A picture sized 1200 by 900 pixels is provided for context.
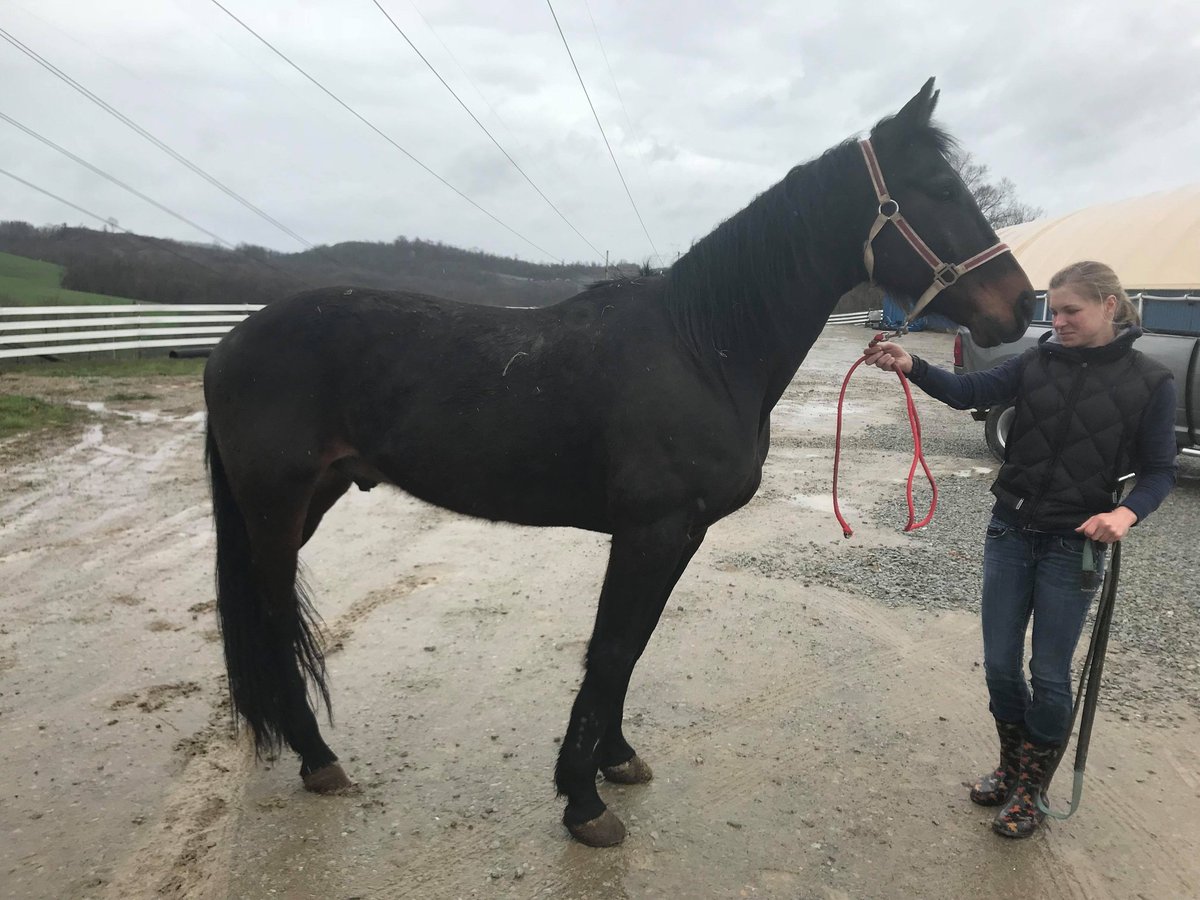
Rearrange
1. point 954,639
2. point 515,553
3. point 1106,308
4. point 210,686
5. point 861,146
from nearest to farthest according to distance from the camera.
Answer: point 1106,308, point 861,146, point 210,686, point 954,639, point 515,553

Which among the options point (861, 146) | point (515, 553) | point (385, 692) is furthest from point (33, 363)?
point (861, 146)

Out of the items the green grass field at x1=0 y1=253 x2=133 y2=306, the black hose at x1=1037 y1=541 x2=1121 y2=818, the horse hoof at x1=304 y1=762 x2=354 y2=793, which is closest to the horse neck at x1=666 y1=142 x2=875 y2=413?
the black hose at x1=1037 y1=541 x2=1121 y2=818

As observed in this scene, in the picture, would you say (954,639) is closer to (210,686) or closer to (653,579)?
(653,579)

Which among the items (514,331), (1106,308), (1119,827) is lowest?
(1119,827)

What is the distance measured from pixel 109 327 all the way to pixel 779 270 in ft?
55.8

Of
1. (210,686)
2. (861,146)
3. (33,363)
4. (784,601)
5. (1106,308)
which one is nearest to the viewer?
(1106,308)

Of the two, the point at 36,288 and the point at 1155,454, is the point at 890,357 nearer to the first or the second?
the point at 1155,454

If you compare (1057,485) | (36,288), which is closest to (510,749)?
(1057,485)

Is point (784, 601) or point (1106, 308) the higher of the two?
Answer: point (1106, 308)

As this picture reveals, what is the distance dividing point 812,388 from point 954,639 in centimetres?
1051

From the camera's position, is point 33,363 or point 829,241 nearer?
point 829,241

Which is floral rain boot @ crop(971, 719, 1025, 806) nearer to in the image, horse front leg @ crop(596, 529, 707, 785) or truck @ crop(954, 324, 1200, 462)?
horse front leg @ crop(596, 529, 707, 785)

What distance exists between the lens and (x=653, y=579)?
7.81 feet

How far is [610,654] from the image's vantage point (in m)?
2.41
